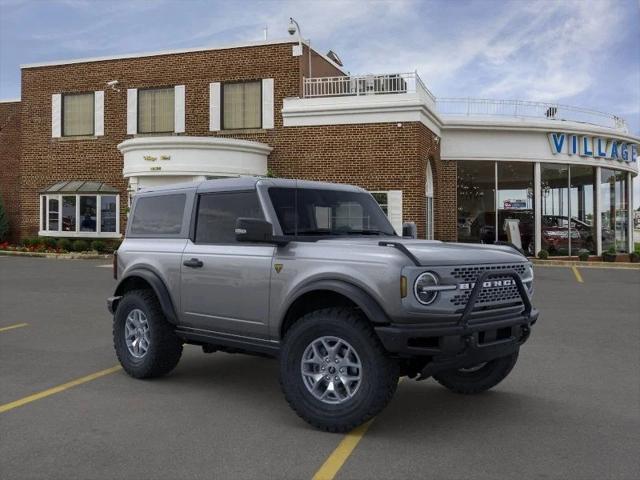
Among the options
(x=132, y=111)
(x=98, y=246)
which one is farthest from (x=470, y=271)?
(x=132, y=111)

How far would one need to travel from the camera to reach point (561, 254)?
24.9m

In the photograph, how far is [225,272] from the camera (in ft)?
18.5

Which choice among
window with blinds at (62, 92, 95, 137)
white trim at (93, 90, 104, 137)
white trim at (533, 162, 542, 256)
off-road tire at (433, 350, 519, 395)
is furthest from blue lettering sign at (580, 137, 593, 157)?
off-road tire at (433, 350, 519, 395)

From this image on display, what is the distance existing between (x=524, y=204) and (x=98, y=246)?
1651cm

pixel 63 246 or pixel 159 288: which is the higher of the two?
pixel 63 246

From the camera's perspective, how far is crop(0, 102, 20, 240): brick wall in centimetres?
2838

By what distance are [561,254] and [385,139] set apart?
9.01 meters

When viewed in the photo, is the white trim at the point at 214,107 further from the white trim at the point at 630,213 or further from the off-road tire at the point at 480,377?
the off-road tire at the point at 480,377

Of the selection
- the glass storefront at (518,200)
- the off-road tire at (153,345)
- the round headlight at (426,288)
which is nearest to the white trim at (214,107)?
the glass storefront at (518,200)

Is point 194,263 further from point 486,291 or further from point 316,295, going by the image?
point 486,291

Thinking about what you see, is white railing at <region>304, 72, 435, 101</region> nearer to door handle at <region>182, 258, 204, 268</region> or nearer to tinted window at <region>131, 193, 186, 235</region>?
tinted window at <region>131, 193, 186, 235</region>

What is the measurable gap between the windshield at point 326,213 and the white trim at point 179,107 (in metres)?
19.5

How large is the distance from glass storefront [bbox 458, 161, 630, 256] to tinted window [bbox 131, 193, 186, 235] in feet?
62.4

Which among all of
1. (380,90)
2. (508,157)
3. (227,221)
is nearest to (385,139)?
(380,90)
